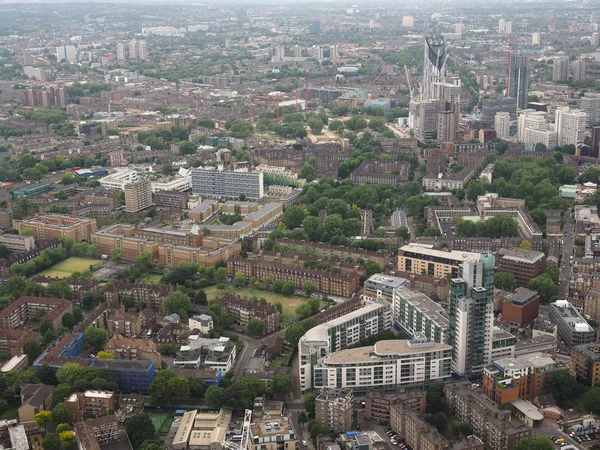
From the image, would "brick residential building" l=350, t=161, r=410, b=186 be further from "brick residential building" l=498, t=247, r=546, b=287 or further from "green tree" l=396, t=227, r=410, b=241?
"brick residential building" l=498, t=247, r=546, b=287

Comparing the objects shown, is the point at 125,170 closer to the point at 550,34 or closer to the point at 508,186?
the point at 508,186

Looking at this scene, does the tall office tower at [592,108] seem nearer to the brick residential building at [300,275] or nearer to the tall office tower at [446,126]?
the tall office tower at [446,126]

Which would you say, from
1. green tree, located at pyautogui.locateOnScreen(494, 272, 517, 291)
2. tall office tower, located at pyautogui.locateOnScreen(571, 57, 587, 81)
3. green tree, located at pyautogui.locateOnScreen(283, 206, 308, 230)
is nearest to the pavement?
green tree, located at pyautogui.locateOnScreen(494, 272, 517, 291)

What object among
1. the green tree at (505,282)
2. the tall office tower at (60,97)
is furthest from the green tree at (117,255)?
the tall office tower at (60,97)

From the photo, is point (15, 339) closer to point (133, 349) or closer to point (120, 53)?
point (133, 349)

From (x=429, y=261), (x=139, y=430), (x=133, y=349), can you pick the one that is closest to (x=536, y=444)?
(x=139, y=430)

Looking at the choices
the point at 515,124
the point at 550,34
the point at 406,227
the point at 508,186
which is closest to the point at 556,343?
the point at 406,227
